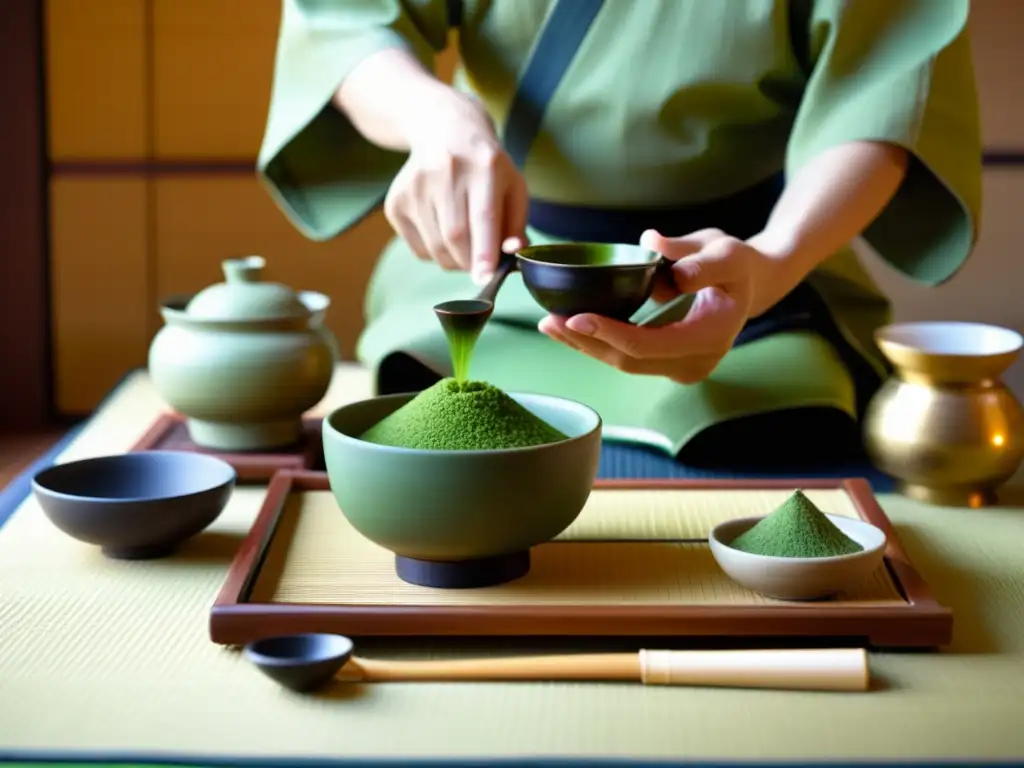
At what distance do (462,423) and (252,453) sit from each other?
0.58 meters

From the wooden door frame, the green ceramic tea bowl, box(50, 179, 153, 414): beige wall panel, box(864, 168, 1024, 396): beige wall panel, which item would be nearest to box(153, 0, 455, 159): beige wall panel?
box(50, 179, 153, 414): beige wall panel

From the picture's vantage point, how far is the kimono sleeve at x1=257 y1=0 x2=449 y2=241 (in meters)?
1.81

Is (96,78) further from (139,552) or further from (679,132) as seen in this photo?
(139,552)

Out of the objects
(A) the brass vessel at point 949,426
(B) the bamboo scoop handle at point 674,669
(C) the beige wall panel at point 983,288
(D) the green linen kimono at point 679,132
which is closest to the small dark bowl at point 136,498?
(B) the bamboo scoop handle at point 674,669

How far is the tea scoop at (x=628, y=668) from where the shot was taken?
0.99m

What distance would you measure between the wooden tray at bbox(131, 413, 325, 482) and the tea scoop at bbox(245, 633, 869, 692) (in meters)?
0.57

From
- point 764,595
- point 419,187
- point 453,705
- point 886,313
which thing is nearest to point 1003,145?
point 886,313

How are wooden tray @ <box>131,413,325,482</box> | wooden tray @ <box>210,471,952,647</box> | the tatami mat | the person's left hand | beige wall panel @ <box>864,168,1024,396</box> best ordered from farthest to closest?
beige wall panel @ <box>864,168,1024,396</box>, wooden tray @ <box>131,413,325,482</box>, the person's left hand, wooden tray @ <box>210,471,952,647</box>, the tatami mat

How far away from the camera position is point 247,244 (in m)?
3.09

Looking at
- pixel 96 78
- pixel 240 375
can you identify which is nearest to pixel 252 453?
pixel 240 375

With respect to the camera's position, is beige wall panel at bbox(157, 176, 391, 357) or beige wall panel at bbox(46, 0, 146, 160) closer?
beige wall panel at bbox(46, 0, 146, 160)

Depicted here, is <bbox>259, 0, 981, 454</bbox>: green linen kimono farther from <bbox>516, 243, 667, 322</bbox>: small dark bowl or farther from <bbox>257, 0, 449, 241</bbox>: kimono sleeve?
<bbox>516, 243, 667, 322</bbox>: small dark bowl

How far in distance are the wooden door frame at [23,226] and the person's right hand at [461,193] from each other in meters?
1.67

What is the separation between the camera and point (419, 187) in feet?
5.06
